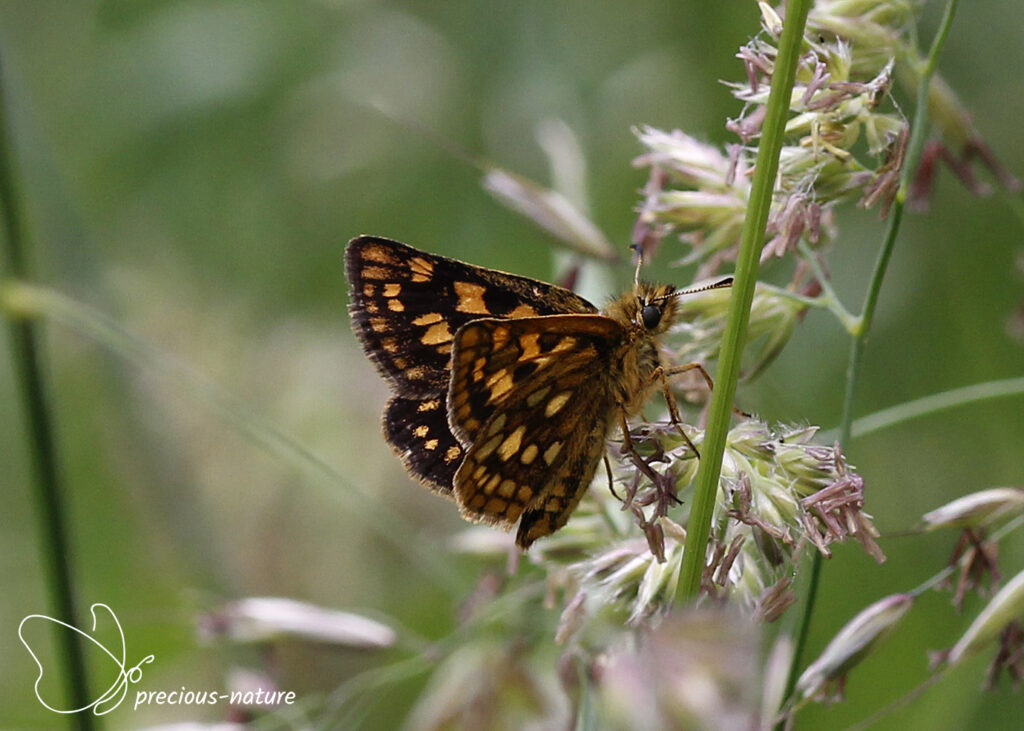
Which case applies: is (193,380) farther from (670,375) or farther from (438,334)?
(670,375)

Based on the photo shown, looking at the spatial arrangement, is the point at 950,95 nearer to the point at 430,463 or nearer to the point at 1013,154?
the point at 430,463

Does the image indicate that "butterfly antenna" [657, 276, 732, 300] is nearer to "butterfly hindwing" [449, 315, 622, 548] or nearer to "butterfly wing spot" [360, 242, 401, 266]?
"butterfly hindwing" [449, 315, 622, 548]

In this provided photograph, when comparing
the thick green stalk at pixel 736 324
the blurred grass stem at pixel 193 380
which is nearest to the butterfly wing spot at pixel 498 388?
the blurred grass stem at pixel 193 380

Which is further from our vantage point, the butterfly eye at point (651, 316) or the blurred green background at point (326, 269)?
the blurred green background at point (326, 269)

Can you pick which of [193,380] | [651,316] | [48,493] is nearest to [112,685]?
[193,380]

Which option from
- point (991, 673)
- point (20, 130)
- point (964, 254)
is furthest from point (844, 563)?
point (20, 130)

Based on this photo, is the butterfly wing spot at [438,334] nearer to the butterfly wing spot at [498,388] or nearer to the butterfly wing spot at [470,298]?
the butterfly wing spot at [470,298]
